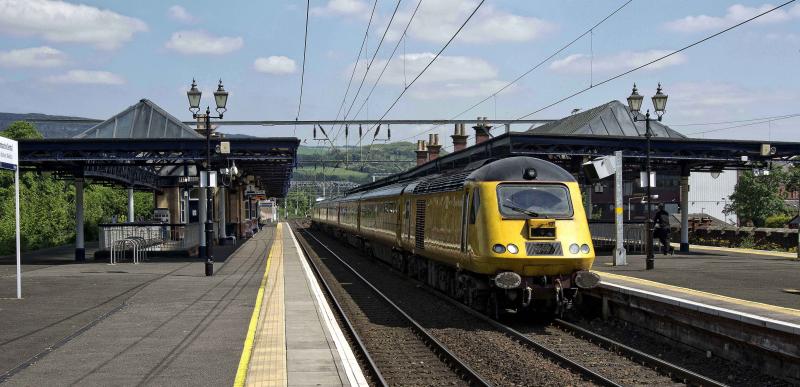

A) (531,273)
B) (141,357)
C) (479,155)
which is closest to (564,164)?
(479,155)

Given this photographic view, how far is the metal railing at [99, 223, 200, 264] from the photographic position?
3212 cm

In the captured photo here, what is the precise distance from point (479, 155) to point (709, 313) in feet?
63.9

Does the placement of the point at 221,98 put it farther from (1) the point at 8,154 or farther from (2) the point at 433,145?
(2) the point at 433,145

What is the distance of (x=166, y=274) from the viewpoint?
26000mm

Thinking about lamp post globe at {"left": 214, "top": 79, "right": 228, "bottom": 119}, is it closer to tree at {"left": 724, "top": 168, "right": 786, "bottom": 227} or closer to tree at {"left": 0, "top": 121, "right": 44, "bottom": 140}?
tree at {"left": 0, "top": 121, "right": 44, "bottom": 140}

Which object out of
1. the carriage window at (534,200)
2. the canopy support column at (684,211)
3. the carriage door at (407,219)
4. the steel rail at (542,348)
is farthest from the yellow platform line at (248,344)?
the canopy support column at (684,211)

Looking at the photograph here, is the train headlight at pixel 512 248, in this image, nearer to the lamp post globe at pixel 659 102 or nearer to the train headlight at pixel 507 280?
the train headlight at pixel 507 280

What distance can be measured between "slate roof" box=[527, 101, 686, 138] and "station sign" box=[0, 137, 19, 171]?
826 inches

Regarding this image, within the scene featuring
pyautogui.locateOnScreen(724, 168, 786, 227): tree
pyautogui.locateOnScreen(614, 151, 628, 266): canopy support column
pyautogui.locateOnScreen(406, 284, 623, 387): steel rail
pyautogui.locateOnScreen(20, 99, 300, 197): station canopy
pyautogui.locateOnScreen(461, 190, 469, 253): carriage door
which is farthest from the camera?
pyautogui.locateOnScreen(724, 168, 786, 227): tree

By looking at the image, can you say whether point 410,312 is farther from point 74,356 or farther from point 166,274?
point 166,274

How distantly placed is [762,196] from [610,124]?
35.5m

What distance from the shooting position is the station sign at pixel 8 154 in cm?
1786

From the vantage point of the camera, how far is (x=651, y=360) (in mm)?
11898

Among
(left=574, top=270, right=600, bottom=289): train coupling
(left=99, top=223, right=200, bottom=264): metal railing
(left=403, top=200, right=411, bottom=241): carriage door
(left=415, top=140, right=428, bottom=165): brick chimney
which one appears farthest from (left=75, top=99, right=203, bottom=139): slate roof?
(left=415, top=140, right=428, bottom=165): brick chimney
